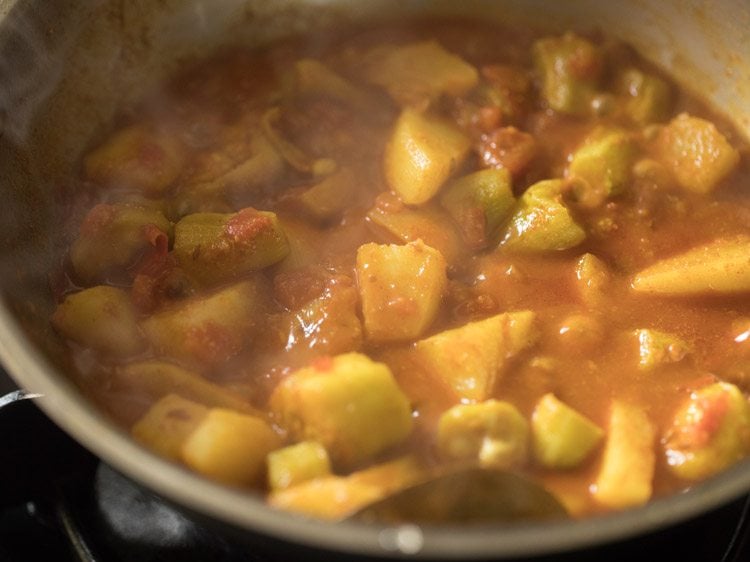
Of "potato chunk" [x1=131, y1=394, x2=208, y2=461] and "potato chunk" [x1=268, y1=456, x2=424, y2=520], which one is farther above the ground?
"potato chunk" [x1=268, y1=456, x2=424, y2=520]

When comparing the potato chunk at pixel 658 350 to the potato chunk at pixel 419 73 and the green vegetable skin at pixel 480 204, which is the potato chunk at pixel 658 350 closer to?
the green vegetable skin at pixel 480 204

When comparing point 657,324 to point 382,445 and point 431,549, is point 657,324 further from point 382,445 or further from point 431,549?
point 431,549

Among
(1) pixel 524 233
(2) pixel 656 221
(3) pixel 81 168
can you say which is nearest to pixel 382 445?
(1) pixel 524 233

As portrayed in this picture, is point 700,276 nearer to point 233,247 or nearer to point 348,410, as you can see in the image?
point 348,410

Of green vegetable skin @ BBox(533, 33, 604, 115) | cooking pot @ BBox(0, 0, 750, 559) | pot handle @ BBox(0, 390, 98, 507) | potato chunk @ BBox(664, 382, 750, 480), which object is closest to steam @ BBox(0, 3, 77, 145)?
cooking pot @ BBox(0, 0, 750, 559)

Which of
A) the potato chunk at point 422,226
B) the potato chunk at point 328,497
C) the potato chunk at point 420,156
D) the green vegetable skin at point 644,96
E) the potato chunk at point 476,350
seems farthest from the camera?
the green vegetable skin at point 644,96

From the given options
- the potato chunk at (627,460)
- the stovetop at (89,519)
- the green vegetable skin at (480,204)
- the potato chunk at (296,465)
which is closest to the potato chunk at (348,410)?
the potato chunk at (296,465)

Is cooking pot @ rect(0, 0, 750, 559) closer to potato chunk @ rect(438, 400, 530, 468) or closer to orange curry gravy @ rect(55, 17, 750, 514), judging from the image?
orange curry gravy @ rect(55, 17, 750, 514)
